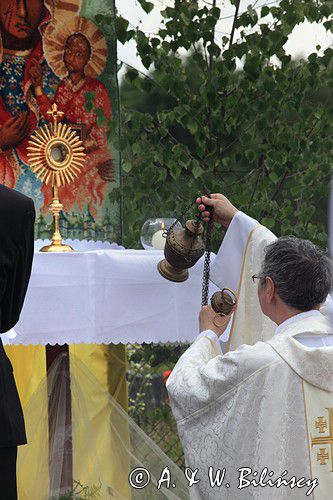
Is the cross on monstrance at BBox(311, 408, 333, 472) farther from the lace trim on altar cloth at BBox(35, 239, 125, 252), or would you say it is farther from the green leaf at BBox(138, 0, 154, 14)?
the green leaf at BBox(138, 0, 154, 14)

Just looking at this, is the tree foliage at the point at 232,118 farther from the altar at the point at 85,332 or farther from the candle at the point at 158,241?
the altar at the point at 85,332

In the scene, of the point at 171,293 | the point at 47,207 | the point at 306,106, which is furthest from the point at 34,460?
the point at 306,106

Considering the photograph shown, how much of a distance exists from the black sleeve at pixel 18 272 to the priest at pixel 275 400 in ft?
1.74

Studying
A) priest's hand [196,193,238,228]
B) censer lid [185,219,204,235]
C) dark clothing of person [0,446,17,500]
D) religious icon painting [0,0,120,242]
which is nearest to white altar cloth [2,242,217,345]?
priest's hand [196,193,238,228]

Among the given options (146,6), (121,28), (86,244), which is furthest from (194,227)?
(146,6)

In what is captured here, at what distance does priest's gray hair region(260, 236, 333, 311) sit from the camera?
2.75 m

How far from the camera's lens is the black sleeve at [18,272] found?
8.66ft

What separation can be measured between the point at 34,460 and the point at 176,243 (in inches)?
37.3

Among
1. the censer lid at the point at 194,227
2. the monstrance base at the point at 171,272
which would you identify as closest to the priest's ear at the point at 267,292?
the censer lid at the point at 194,227

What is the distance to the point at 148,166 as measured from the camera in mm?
5320

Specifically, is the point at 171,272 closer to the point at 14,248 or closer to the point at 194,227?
the point at 194,227

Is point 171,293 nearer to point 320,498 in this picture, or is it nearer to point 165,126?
point 320,498

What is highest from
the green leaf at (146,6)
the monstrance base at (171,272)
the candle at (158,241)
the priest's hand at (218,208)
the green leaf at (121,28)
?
the green leaf at (146,6)

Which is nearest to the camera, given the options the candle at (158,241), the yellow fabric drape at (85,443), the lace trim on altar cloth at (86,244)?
the yellow fabric drape at (85,443)
